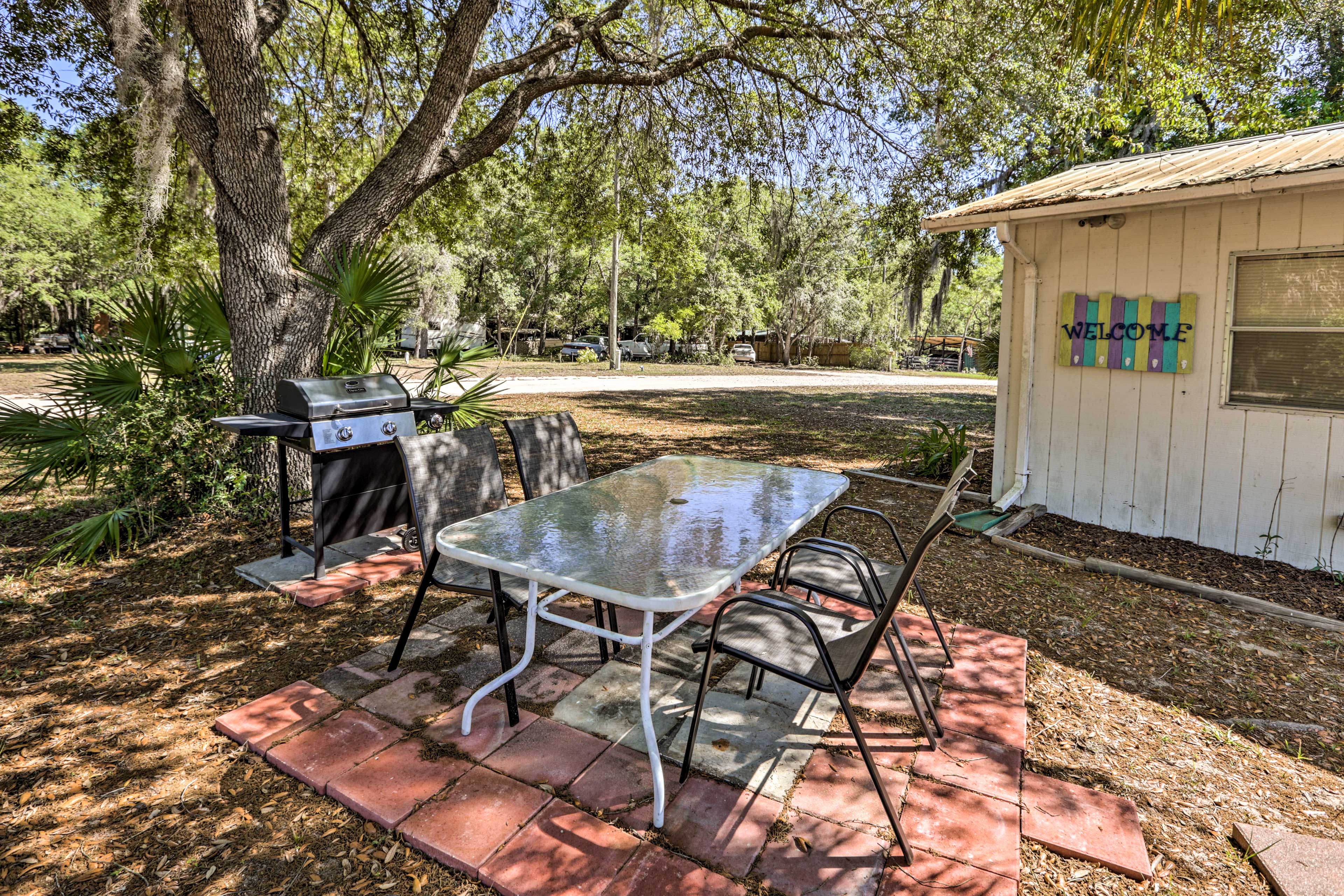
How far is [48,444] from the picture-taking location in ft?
12.9

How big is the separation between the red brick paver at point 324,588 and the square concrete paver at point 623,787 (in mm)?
2069

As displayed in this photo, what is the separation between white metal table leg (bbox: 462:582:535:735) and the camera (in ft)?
7.71

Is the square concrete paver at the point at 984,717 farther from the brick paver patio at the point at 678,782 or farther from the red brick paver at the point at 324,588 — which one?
the red brick paver at the point at 324,588

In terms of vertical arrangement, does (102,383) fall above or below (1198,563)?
above

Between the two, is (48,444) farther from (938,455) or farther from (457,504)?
(938,455)

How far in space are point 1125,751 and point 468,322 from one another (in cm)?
3001

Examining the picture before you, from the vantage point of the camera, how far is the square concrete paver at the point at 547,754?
2168 mm

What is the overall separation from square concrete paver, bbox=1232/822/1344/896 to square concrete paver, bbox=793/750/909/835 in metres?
0.96

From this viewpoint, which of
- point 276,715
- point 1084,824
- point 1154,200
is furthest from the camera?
point 1154,200

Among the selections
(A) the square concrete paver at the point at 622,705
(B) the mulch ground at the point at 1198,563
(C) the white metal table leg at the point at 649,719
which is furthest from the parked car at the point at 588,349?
(C) the white metal table leg at the point at 649,719

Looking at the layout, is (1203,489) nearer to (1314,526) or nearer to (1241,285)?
(1314,526)

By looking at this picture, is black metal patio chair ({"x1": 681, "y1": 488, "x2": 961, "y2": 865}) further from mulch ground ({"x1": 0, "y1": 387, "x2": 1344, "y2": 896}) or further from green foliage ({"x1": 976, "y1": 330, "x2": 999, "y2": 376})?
green foliage ({"x1": 976, "y1": 330, "x2": 999, "y2": 376})

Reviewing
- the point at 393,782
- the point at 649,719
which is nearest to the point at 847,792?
the point at 649,719

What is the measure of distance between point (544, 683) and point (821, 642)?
1332 millimetres
